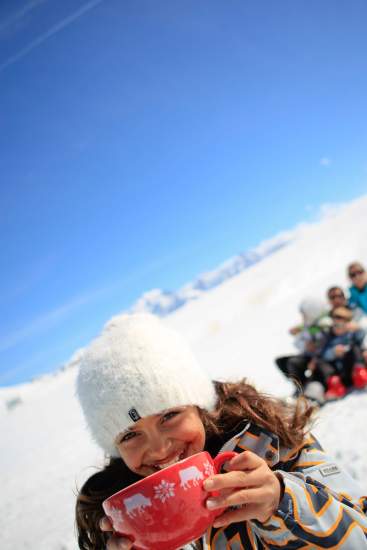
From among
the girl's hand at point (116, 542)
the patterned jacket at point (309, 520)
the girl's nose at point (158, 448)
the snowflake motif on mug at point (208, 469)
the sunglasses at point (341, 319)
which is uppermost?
the girl's nose at point (158, 448)

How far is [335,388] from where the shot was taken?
5.34 meters

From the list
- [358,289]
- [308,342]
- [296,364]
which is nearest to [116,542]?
[296,364]

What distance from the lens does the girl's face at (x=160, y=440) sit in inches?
57.1

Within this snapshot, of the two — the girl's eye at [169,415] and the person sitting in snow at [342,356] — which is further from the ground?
the girl's eye at [169,415]

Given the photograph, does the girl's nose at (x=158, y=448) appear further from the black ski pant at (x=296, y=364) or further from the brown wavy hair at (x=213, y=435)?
the black ski pant at (x=296, y=364)

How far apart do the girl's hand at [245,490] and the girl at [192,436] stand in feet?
0.06

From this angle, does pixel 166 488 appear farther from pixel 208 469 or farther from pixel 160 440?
pixel 160 440

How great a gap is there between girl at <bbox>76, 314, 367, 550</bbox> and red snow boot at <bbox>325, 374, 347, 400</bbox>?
3.82m

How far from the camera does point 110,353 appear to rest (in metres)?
1.64

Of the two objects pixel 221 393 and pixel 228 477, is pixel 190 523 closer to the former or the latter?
pixel 228 477

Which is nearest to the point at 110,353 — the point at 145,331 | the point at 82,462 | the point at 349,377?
the point at 145,331

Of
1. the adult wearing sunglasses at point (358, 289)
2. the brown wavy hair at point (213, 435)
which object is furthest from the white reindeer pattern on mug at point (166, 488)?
the adult wearing sunglasses at point (358, 289)

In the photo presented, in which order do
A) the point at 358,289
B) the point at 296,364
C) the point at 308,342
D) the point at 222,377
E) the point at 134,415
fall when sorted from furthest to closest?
the point at 358,289 < the point at 308,342 < the point at 296,364 < the point at 222,377 < the point at 134,415

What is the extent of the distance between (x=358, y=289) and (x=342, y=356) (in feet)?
4.34
